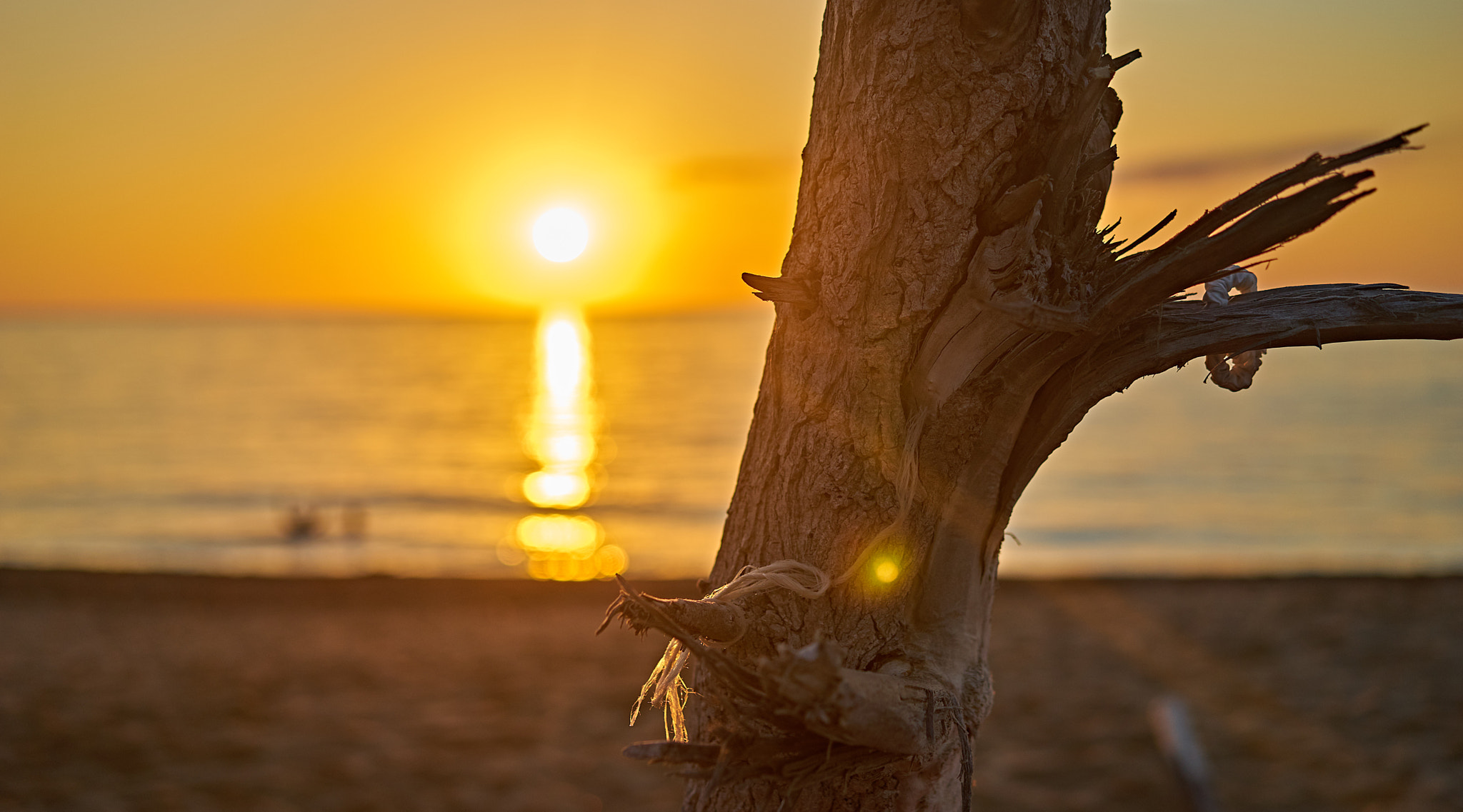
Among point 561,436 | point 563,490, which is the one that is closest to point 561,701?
point 563,490

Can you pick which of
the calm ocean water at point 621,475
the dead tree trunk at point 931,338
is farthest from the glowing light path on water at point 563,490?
the dead tree trunk at point 931,338

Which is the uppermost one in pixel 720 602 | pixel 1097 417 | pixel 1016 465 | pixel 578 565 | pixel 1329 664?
pixel 1097 417

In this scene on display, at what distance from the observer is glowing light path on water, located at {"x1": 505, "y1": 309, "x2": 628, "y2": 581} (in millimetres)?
17578

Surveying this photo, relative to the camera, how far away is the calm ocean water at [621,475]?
17625 mm

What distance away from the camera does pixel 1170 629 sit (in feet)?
31.1

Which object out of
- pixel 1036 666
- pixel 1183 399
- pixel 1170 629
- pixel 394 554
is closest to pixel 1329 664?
pixel 1170 629

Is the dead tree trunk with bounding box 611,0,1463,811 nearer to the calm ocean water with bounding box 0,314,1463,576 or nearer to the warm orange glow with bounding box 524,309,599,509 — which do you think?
the calm ocean water with bounding box 0,314,1463,576

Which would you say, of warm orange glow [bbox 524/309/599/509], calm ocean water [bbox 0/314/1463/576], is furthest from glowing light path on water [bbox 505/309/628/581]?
calm ocean water [bbox 0/314/1463/576]

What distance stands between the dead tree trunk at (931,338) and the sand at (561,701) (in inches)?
194

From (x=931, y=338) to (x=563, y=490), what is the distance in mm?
24365

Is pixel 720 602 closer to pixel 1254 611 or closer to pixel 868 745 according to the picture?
pixel 868 745

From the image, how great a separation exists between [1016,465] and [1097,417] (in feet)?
126

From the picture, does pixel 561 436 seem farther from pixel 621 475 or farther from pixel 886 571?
pixel 886 571

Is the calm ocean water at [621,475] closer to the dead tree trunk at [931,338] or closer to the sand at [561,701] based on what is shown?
the sand at [561,701]
